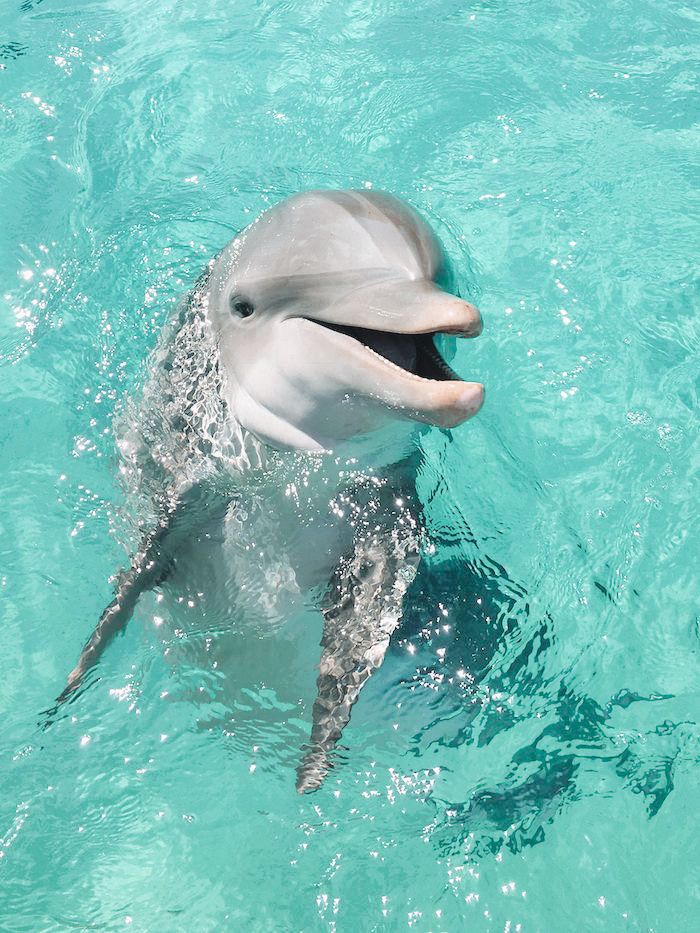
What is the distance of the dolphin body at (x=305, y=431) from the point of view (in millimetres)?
4352

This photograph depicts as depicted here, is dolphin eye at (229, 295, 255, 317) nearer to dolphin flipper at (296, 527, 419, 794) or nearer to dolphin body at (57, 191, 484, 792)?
dolphin body at (57, 191, 484, 792)

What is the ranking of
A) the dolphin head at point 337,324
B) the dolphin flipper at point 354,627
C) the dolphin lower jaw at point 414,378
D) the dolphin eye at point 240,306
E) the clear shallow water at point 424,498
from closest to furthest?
the dolphin lower jaw at point 414,378 < the dolphin head at point 337,324 < the dolphin flipper at point 354,627 < the clear shallow water at point 424,498 < the dolphin eye at point 240,306

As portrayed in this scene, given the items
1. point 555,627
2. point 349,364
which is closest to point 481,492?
point 555,627

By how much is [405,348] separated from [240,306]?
3.33 ft

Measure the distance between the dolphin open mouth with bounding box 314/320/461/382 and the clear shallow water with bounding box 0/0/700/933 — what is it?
4.87ft

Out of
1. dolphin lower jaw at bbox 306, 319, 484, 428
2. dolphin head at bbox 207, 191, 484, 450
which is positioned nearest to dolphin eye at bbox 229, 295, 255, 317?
dolphin head at bbox 207, 191, 484, 450

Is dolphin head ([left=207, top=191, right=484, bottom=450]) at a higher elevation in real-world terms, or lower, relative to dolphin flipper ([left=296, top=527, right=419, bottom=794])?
higher

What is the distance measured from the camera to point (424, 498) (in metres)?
5.71

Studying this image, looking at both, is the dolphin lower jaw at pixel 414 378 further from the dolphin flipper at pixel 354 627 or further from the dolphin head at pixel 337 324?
the dolphin flipper at pixel 354 627

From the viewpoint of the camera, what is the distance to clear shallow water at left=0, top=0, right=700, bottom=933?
4793 mm

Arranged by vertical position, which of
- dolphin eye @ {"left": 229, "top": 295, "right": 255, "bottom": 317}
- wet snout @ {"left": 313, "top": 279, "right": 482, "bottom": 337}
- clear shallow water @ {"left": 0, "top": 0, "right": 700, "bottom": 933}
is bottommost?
clear shallow water @ {"left": 0, "top": 0, "right": 700, "bottom": 933}

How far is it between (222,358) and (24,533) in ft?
5.65

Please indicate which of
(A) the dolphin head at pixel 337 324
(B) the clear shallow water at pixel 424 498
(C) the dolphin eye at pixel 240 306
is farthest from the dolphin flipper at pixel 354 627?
(C) the dolphin eye at pixel 240 306

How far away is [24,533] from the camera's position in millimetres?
5805
